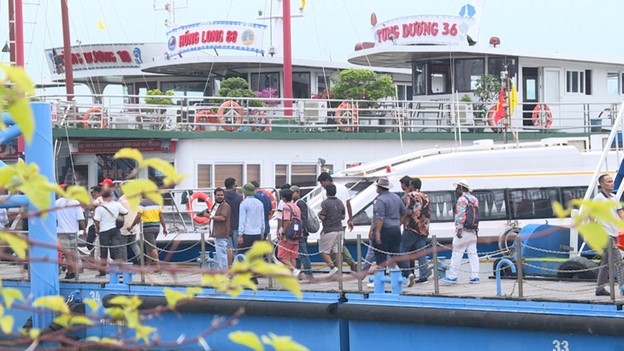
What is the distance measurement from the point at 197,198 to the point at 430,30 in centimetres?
1076

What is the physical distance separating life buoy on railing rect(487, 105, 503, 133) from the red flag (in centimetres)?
10

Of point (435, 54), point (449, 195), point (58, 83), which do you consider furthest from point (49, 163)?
point (58, 83)

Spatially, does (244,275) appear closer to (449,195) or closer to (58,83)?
(449,195)

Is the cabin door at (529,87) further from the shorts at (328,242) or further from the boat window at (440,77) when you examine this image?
the shorts at (328,242)

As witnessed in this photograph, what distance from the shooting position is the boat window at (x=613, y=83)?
102 ft

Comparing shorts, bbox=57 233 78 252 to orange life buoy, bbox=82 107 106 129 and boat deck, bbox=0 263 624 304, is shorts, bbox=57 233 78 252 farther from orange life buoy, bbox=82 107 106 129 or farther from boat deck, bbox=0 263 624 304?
orange life buoy, bbox=82 107 106 129

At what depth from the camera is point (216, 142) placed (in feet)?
74.1

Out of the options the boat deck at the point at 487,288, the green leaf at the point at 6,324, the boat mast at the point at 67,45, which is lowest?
the boat deck at the point at 487,288

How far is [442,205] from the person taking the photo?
60.9 ft

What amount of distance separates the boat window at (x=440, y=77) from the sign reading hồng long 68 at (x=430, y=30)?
0.61 meters

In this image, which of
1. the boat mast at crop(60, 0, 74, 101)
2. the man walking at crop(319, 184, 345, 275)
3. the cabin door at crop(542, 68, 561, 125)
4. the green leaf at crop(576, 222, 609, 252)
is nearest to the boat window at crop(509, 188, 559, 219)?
the man walking at crop(319, 184, 345, 275)

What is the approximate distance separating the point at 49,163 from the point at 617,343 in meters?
7.75

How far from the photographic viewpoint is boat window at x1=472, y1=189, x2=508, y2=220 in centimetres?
1880

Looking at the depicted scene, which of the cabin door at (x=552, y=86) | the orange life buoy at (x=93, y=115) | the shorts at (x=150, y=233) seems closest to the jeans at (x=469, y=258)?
the shorts at (x=150, y=233)
